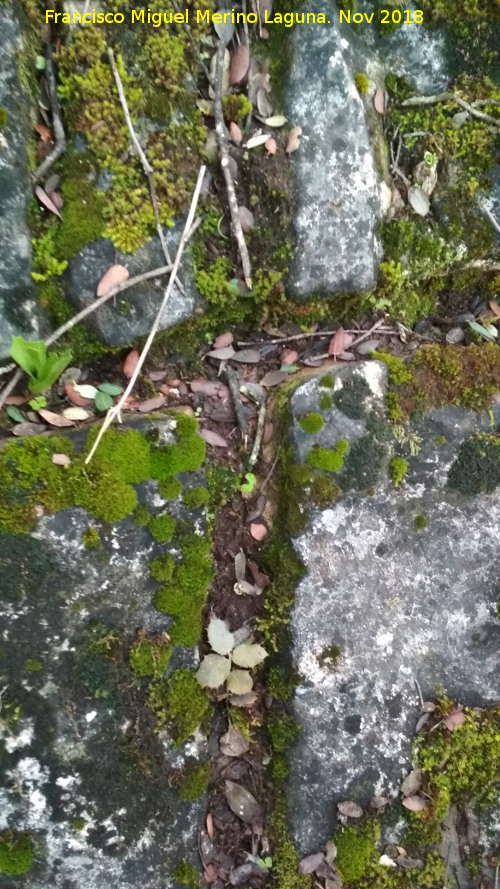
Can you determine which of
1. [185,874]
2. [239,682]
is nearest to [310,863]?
[185,874]

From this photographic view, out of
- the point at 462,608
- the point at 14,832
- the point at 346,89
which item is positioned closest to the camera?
the point at 14,832

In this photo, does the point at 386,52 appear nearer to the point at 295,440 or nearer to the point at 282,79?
the point at 282,79

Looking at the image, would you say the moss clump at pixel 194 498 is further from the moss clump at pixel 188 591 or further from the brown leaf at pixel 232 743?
the brown leaf at pixel 232 743

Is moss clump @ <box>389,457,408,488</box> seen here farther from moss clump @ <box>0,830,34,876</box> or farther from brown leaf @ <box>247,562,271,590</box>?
moss clump @ <box>0,830,34,876</box>

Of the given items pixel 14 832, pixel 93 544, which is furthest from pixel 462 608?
pixel 14 832

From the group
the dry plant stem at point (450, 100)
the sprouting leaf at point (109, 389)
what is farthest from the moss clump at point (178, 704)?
the dry plant stem at point (450, 100)

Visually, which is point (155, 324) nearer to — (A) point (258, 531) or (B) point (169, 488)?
(B) point (169, 488)

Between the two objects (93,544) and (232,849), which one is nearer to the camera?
(93,544)
